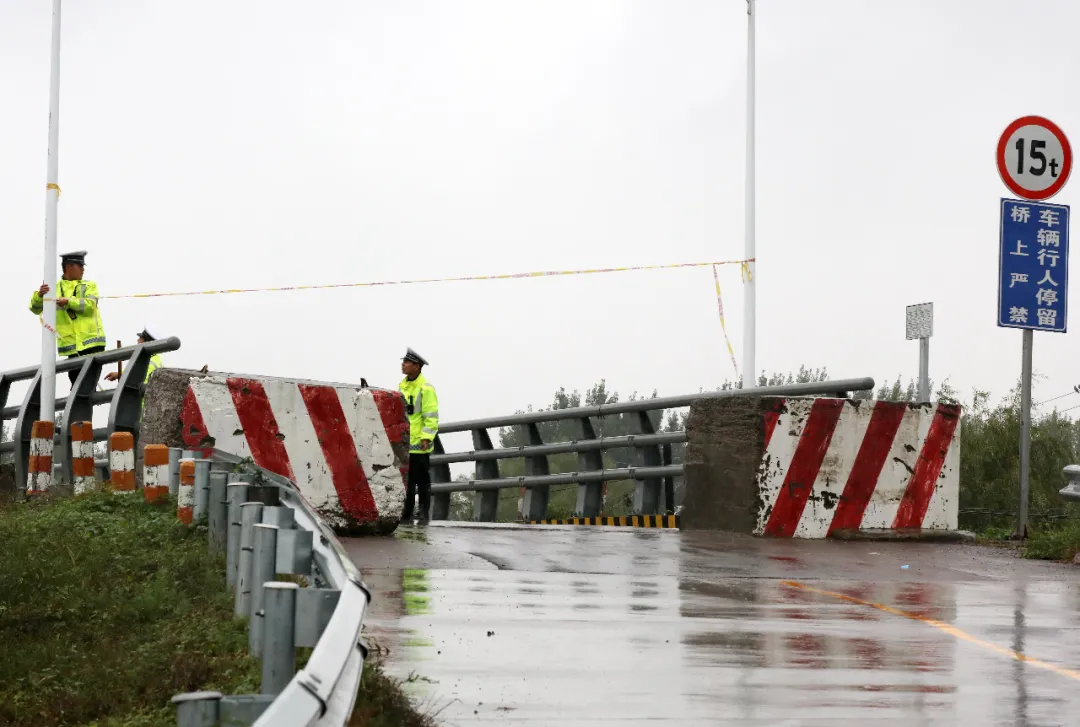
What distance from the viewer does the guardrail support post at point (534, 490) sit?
21438 millimetres

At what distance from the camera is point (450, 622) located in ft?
27.8

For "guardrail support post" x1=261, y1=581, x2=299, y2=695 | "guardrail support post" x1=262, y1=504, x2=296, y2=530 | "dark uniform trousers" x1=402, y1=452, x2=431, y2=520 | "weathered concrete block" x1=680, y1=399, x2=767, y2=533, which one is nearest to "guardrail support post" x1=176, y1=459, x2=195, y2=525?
"guardrail support post" x1=262, y1=504, x2=296, y2=530

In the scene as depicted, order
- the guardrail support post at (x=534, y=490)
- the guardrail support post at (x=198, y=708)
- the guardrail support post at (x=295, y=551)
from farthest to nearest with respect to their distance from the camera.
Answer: the guardrail support post at (x=534, y=490)
the guardrail support post at (x=295, y=551)
the guardrail support post at (x=198, y=708)

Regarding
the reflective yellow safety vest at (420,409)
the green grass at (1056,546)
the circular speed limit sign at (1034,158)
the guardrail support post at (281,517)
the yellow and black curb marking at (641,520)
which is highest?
the circular speed limit sign at (1034,158)

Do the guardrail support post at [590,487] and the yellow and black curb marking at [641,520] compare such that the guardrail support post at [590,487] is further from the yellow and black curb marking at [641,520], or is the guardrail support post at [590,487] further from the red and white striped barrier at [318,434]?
the red and white striped barrier at [318,434]

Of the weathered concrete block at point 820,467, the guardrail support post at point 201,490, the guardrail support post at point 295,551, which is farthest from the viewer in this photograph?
the weathered concrete block at point 820,467

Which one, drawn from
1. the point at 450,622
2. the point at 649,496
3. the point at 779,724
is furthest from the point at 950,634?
the point at 649,496

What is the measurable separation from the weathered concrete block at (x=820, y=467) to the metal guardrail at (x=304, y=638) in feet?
30.1

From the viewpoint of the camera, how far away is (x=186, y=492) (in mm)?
12125

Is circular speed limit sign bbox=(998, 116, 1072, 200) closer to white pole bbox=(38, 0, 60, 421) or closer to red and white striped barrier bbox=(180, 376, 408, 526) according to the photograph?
red and white striped barrier bbox=(180, 376, 408, 526)

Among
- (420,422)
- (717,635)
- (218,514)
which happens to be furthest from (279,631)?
(420,422)

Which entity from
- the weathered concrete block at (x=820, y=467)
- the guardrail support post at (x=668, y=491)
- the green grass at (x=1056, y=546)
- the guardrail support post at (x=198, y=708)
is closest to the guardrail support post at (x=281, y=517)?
the guardrail support post at (x=198, y=708)

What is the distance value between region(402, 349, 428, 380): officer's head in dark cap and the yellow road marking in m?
8.00

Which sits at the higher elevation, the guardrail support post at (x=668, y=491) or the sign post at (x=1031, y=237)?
the sign post at (x=1031, y=237)
